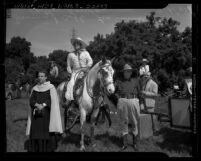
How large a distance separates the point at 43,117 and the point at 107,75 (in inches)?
60.7

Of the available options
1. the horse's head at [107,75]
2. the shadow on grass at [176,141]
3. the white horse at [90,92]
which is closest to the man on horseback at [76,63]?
the white horse at [90,92]

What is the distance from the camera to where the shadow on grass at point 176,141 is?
17.2 ft

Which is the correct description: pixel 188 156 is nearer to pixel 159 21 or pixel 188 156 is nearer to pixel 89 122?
pixel 89 122

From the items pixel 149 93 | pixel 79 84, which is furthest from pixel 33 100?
pixel 149 93

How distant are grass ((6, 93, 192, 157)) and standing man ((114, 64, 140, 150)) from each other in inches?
15.4

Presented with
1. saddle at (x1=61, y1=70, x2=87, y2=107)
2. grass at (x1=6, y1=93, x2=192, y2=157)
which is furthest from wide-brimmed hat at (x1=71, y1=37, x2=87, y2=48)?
grass at (x1=6, y1=93, x2=192, y2=157)

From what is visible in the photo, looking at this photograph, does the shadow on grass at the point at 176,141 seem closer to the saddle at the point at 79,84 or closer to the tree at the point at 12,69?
the saddle at the point at 79,84

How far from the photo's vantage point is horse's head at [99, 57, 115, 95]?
506 cm

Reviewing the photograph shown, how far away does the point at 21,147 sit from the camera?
529 cm

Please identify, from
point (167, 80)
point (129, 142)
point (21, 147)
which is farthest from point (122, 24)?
point (21, 147)

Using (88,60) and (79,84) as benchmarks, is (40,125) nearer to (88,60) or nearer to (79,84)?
(79,84)

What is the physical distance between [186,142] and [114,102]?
186 cm

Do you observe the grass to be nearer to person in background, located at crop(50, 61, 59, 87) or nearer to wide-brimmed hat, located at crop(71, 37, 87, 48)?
person in background, located at crop(50, 61, 59, 87)

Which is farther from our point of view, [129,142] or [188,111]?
[129,142]
